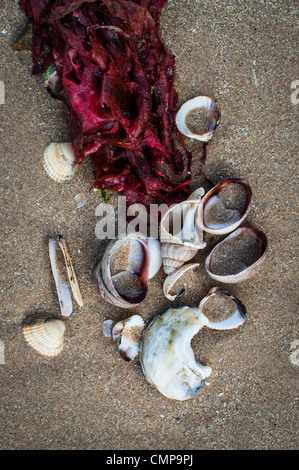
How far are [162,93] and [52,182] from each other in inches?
45.6

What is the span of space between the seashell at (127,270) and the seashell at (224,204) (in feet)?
1.90

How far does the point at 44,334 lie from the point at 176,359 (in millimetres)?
1092

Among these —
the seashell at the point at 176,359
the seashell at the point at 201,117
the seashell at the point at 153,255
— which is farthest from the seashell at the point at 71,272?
the seashell at the point at 201,117

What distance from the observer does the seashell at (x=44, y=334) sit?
2.78 metres

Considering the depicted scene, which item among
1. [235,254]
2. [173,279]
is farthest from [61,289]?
[235,254]

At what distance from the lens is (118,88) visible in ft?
7.93

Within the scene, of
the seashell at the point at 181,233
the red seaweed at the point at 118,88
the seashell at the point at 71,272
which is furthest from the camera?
the seashell at the point at 71,272

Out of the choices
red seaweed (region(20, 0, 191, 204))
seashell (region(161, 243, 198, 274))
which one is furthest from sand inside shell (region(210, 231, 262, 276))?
red seaweed (region(20, 0, 191, 204))

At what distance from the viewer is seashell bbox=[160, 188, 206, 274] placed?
8.82 feet

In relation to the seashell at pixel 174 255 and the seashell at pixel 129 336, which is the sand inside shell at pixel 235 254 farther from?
the seashell at pixel 129 336

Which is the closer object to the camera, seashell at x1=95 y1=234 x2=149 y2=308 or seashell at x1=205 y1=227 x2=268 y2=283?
seashell at x1=95 y1=234 x2=149 y2=308

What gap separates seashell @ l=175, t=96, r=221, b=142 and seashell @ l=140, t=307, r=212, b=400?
58.6 inches

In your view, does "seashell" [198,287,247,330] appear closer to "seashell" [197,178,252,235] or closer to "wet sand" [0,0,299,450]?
"wet sand" [0,0,299,450]

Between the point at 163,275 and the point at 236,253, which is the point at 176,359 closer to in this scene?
the point at 163,275
